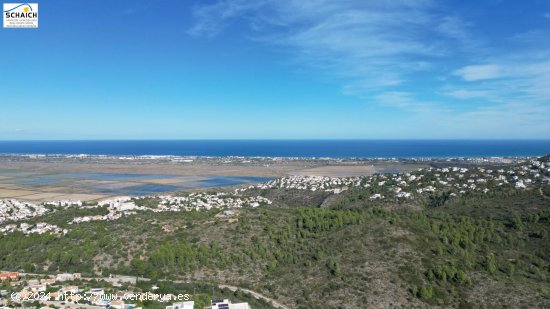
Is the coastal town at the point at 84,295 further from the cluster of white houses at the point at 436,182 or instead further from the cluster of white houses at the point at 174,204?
the cluster of white houses at the point at 436,182

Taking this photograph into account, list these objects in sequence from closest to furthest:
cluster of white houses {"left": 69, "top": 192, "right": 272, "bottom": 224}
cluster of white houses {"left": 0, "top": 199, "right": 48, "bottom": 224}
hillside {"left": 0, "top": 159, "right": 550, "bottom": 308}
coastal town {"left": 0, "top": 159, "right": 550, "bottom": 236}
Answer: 1. hillside {"left": 0, "top": 159, "right": 550, "bottom": 308}
2. cluster of white houses {"left": 69, "top": 192, "right": 272, "bottom": 224}
3. coastal town {"left": 0, "top": 159, "right": 550, "bottom": 236}
4. cluster of white houses {"left": 0, "top": 199, "right": 48, "bottom": 224}

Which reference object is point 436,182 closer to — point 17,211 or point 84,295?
point 84,295

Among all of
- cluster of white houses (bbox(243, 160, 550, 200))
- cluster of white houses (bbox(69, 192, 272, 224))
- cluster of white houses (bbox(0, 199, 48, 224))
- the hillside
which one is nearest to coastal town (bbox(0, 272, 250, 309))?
the hillside

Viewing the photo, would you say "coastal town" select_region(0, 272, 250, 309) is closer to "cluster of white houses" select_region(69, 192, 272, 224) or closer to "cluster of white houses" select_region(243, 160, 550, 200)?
"cluster of white houses" select_region(69, 192, 272, 224)

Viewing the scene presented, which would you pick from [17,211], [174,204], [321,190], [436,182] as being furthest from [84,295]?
[436,182]

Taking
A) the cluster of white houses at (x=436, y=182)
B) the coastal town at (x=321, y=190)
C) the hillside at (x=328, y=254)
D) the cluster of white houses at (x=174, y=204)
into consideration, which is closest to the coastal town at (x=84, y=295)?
the hillside at (x=328, y=254)

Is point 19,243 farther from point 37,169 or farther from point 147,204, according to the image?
Answer: point 37,169

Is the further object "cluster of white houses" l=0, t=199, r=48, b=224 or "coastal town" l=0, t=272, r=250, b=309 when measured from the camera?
"cluster of white houses" l=0, t=199, r=48, b=224

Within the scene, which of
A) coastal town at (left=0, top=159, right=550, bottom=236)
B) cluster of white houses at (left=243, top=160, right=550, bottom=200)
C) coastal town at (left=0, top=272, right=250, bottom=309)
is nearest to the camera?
coastal town at (left=0, top=272, right=250, bottom=309)

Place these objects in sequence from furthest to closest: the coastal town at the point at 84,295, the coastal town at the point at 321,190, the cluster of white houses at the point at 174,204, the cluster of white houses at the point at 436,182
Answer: the cluster of white houses at the point at 436,182, the coastal town at the point at 321,190, the cluster of white houses at the point at 174,204, the coastal town at the point at 84,295

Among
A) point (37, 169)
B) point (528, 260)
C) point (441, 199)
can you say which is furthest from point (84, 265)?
point (37, 169)

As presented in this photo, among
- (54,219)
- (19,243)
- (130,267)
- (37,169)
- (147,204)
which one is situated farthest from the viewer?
(37,169)
